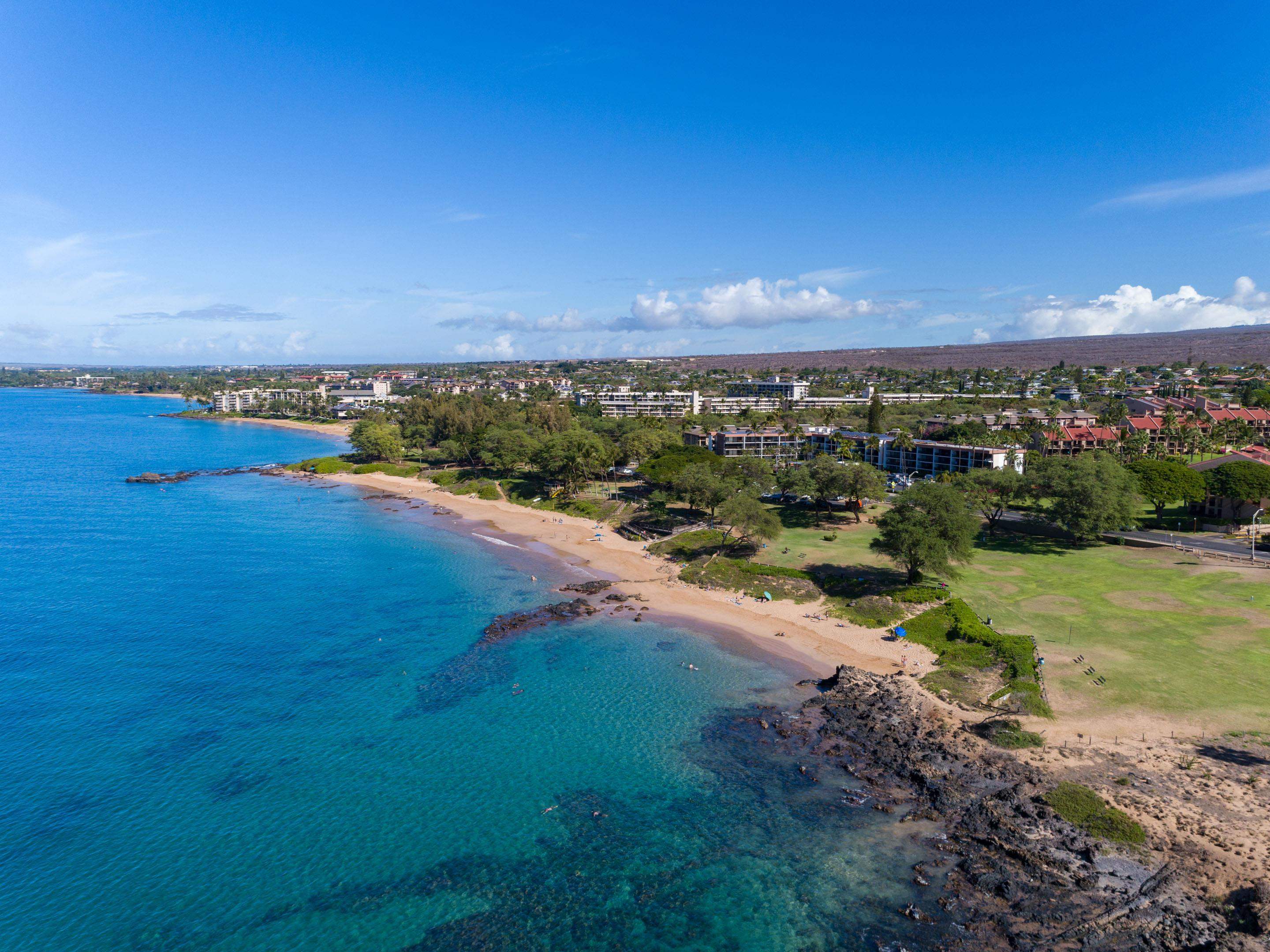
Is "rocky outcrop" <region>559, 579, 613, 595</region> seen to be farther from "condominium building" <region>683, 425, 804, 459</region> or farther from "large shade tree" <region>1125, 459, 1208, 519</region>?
"large shade tree" <region>1125, 459, 1208, 519</region>

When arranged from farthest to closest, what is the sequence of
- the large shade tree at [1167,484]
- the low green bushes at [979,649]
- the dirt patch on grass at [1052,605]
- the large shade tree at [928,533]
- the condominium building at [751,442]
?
the condominium building at [751,442] < the large shade tree at [1167,484] < the large shade tree at [928,533] < the dirt patch on grass at [1052,605] < the low green bushes at [979,649]

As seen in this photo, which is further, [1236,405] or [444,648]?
[1236,405]

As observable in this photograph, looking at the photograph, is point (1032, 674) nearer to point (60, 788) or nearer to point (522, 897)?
point (522, 897)

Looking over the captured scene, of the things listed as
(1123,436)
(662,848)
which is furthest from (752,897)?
(1123,436)

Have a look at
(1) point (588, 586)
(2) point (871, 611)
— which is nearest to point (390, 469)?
(1) point (588, 586)

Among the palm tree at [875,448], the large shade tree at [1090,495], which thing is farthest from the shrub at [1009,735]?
the palm tree at [875,448]

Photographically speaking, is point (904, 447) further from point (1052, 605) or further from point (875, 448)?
point (1052, 605)

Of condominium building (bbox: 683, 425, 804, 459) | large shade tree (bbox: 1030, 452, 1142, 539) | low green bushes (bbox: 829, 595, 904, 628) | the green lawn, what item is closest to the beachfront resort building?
condominium building (bbox: 683, 425, 804, 459)

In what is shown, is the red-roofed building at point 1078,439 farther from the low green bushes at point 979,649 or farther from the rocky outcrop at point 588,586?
the rocky outcrop at point 588,586
